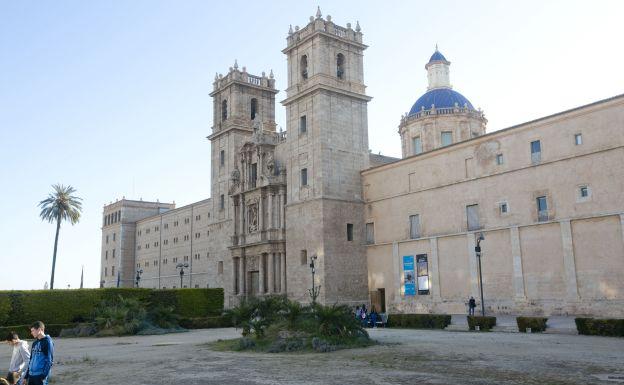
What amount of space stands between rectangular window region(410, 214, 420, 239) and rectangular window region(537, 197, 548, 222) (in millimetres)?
9265

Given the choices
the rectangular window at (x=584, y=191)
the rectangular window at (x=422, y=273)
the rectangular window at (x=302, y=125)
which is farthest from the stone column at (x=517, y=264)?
the rectangular window at (x=302, y=125)

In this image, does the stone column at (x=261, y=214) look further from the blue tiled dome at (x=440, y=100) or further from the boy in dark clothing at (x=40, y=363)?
the boy in dark clothing at (x=40, y=363)

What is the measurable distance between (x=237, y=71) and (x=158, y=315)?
97.6 feet

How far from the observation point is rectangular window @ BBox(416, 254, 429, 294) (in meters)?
39.8

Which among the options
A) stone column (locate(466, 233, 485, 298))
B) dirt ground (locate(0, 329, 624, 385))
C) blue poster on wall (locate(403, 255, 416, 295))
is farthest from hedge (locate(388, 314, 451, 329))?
blue poster on wall (locate(403, 255, 416, 295))

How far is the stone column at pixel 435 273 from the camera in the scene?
38812mm

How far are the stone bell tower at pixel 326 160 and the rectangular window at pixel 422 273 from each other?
543 centimetres

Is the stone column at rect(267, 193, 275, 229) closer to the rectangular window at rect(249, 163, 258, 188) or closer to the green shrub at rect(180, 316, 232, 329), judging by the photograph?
the rectangular window at rect(249, 163, 258, 188)

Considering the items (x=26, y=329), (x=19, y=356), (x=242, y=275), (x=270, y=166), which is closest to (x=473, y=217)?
(x=270, y=166)

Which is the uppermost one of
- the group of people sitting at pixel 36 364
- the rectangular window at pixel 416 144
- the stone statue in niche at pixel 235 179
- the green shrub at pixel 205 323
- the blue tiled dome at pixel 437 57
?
the blue tiled dome at pixel 437 57

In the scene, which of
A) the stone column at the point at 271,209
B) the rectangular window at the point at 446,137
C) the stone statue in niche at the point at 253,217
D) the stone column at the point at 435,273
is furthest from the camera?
the rectangular window at the point at 446,137

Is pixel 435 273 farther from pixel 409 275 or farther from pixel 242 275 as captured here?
pixel 242 275

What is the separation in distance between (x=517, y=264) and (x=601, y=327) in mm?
11135

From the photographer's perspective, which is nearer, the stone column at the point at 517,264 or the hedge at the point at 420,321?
the hedge at the point at 420,321
